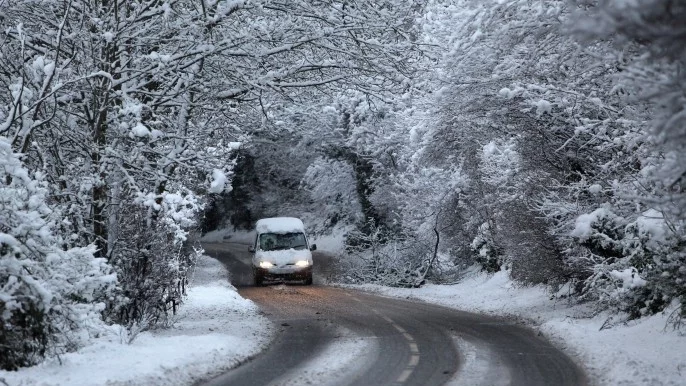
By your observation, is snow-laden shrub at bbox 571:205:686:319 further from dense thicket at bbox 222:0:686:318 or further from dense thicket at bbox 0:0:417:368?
dense thicket at bbox 0:0:417:368

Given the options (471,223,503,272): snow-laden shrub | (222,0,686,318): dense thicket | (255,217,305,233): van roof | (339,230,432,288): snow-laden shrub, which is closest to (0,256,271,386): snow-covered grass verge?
(222,0,686,318): dense thicket

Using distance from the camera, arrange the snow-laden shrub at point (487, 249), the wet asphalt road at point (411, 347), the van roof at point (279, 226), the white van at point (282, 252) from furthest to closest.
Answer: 1. the van roof at point (279, 226)
2. the white van at point (282, 252)
3. the snow-laden shrub at point (487, 249)
4. the wet asphalt road at point (411, 347)

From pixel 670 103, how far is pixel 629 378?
213 inches

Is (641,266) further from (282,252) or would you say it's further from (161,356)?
(282,252)

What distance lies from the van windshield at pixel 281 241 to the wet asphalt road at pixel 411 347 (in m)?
6.93

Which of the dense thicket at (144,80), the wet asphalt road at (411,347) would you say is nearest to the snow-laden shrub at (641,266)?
the wet asphalt road at (411,347)

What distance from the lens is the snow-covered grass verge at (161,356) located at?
9.57 m

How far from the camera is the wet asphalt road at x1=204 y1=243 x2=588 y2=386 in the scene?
10805mm

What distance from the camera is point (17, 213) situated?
31.3 ft

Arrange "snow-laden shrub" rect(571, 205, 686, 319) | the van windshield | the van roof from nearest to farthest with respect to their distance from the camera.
→ "snow-laden shrub" rect(571, 205, 686, 319), the van windshield, the van roof

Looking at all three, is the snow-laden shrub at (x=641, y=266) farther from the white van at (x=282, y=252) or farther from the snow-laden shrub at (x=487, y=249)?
the white van at (x=282, y=252)

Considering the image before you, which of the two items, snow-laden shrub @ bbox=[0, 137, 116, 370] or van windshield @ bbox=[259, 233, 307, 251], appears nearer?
snow-laden shrub @ bbox=[0, 137, 116, 370]

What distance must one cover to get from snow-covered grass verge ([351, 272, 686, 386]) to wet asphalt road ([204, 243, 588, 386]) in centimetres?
38

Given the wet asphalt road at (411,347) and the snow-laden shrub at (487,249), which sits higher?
the snow-laden shrub at (487,249)
